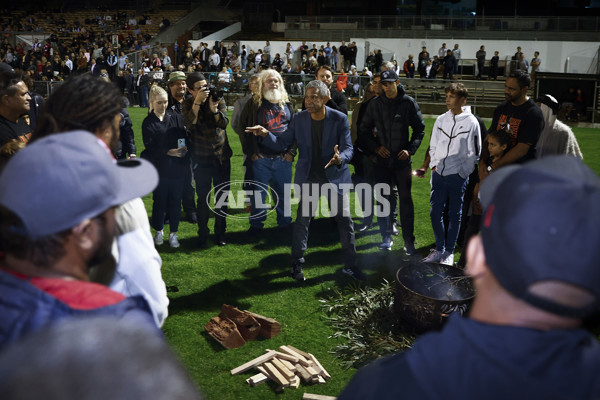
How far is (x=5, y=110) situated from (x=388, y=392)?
4.99m

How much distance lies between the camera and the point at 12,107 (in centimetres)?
505

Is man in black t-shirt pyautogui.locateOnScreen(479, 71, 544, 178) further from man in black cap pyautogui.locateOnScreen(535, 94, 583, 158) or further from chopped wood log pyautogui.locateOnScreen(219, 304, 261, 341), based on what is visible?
chopped wood log pyautogui.locateOnScreen(219, 304, 261, 341)

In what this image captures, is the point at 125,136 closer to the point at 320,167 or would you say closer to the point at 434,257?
the point at 320,167

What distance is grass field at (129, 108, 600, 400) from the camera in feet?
14.2

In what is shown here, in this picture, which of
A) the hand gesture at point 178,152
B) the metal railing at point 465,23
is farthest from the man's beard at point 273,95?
the metal railing at point 465,23

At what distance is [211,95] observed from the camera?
662 cm

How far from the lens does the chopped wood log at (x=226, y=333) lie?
470 centimetres

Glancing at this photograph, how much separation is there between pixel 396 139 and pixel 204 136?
240 cm

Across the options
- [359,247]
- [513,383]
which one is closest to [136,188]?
[513,383]

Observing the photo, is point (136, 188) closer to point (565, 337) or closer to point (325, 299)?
point (565, 337)

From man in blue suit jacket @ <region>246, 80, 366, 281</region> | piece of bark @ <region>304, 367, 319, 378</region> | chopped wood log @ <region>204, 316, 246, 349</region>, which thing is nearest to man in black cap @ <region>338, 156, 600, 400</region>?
piece of bark @ <region>304, 367, 319, 378</region>

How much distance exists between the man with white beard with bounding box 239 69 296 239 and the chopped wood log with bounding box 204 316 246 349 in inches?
103

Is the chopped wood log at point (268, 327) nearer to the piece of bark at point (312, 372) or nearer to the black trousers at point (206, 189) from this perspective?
the piece of bark at point (312, 372)

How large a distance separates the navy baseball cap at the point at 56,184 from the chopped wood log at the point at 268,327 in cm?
354
